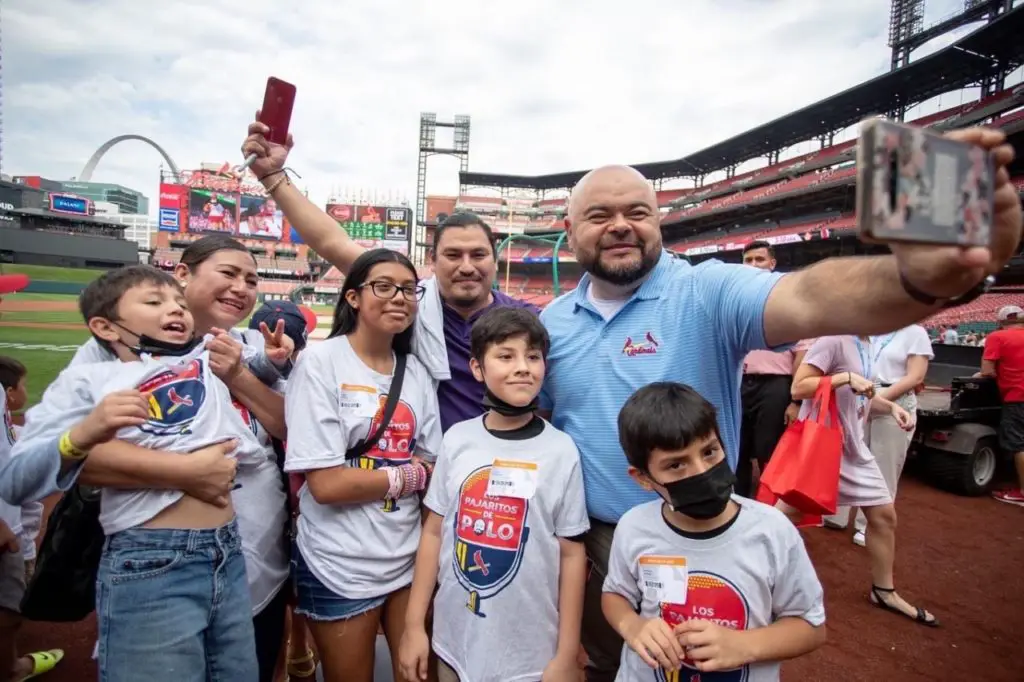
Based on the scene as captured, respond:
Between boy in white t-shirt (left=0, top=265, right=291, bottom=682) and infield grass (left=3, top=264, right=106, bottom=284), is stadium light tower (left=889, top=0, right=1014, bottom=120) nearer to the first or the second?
boy in white t-shirt (left=0, top=265, right=291, bottom=682)

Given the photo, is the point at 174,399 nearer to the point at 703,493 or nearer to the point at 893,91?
the point at 703,493

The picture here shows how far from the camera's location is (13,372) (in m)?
3.47

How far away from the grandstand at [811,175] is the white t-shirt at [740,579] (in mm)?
8989

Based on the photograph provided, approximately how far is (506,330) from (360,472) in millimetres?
752

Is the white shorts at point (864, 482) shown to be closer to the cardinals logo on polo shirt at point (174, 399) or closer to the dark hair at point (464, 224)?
the dark hair at point (464, 224)

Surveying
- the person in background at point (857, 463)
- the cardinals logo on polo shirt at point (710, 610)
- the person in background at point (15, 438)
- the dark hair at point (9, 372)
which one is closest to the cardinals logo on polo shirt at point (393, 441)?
the cardinals logo on polo shirt at point (710, 610)

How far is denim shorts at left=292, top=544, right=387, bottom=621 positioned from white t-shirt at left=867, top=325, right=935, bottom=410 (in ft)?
14.5

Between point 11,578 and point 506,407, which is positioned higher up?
point 506,407

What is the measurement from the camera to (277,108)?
2598mm

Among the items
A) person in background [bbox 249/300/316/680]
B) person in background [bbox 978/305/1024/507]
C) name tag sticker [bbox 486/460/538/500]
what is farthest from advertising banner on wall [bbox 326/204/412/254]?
name tag sticker [bbox 486/460/538/500]

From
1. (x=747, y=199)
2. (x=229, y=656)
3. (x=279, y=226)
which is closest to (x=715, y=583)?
(x=229, y=656)

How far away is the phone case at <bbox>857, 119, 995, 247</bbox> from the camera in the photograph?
856 millimetres

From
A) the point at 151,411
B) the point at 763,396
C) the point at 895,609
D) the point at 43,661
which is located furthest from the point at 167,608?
the point at 763,396

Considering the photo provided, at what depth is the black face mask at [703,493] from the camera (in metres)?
1.52
